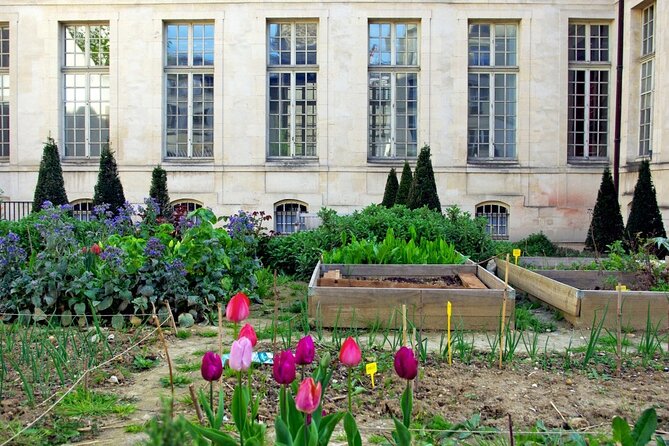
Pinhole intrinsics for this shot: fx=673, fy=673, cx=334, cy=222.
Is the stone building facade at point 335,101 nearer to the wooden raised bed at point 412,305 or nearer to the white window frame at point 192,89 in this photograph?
the white window frame at point 192,89

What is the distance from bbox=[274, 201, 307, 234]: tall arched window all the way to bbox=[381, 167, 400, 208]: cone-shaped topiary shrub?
227 cm

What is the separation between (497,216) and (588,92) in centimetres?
369

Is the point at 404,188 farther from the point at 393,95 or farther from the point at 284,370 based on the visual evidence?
the point at 284,370

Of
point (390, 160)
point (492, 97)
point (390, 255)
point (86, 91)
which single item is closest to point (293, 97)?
point (390, 160)

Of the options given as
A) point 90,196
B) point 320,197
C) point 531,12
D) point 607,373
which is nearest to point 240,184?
point 320,197

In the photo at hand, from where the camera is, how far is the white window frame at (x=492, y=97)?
1602 cm

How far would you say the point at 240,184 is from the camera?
51.9 feet

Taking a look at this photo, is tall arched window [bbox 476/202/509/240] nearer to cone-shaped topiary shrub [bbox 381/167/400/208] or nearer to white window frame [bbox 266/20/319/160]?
cone-shaped topiary shrub [bbox 381/167/400/208]

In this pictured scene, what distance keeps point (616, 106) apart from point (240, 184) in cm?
864

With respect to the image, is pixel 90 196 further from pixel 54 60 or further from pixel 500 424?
pixel 500 424

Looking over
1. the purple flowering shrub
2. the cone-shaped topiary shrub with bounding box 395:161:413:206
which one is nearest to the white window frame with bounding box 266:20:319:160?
the cone-shaped topiary shrub with bounding box 395:161:413:206

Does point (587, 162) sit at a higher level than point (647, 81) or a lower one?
lower

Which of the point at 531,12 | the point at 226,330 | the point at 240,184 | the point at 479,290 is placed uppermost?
the point at 531,12

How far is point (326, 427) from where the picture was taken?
2.00 meters
